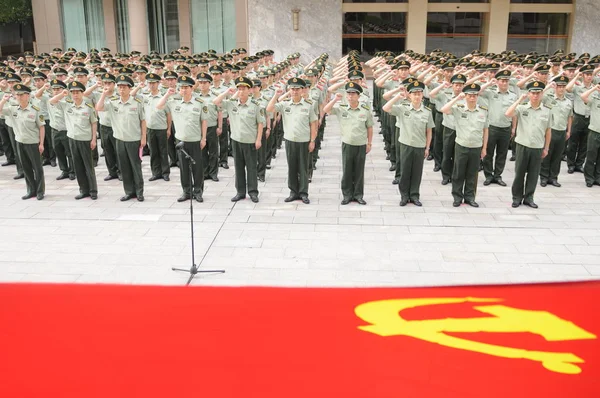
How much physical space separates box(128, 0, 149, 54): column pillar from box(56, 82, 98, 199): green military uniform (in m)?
17.3

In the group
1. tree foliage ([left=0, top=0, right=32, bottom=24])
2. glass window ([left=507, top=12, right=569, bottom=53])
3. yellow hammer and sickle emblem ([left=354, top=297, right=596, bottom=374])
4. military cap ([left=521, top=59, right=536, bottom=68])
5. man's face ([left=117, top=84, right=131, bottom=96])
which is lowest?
yellow hammer and sickle emblem ([left=354, top=297, right=596, bottom=374])

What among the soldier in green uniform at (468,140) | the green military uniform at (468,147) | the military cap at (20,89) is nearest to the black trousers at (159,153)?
the military cap at (20,89)

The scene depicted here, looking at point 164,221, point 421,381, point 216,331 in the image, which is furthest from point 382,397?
point 164,221

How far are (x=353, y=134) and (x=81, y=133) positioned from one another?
4.27 m

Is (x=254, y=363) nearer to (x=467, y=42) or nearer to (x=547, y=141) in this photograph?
(x=547, y=141)

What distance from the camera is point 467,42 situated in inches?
1086

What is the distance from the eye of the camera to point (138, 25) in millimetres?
25938

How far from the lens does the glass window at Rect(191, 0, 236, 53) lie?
2691 centimetres

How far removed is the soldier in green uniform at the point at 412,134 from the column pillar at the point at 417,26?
18.9 m

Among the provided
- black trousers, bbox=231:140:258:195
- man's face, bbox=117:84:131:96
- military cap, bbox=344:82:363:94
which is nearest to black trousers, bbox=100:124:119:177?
man's face, bbox=117:84:131:96

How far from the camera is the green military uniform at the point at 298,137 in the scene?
914 centimetres

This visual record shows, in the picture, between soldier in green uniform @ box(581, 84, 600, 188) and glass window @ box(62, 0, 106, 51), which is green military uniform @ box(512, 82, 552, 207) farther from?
glass window @ box(62, 0, 106, 51)

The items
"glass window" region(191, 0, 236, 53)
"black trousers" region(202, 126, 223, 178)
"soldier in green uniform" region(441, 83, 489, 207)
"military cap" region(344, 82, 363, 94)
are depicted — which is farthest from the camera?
"glass window" region(191, 0, 236, 53)

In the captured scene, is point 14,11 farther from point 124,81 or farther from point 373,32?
point 124,81
